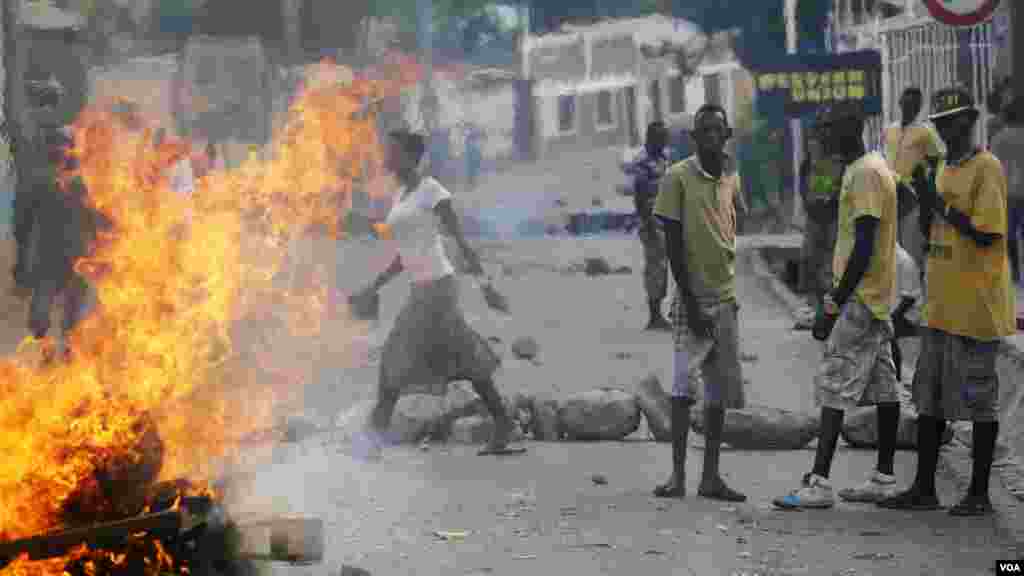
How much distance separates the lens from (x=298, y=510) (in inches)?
320

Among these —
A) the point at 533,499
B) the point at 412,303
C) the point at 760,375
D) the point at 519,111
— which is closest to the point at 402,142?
the point at 412,303

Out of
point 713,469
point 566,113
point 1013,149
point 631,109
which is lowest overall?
point 566,113

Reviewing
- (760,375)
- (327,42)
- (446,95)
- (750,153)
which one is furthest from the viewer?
(446,95)

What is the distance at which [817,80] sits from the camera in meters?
20.2

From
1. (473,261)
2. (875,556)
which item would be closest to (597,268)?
(473,261)

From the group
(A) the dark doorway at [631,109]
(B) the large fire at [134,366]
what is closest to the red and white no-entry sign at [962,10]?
(B) the large fire at [134,366]

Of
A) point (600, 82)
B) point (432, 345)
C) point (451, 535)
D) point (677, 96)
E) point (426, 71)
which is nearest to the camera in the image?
point (451, 535)

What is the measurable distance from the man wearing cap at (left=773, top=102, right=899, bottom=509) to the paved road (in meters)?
0.21

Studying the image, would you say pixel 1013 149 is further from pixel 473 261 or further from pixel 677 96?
pixel 677 96

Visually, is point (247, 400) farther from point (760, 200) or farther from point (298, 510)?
point (760, 200)

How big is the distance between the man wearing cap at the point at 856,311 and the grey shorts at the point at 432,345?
2215 millimetres

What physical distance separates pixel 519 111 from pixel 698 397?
202 feet

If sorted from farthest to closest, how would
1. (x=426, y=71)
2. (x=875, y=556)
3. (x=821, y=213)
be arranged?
(x=426, y=71)
(x=821, y=213)
(x=875, y=556)

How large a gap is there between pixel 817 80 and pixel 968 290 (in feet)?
41.6
